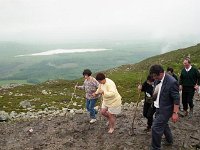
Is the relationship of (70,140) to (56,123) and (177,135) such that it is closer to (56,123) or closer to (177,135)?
(56,123)

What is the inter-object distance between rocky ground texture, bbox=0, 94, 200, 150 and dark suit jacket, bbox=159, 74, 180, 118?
2352mm

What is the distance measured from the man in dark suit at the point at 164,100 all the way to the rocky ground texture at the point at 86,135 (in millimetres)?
1843

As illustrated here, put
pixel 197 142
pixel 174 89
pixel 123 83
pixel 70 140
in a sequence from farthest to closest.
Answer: pixel 123 83 → pixel 70 140 → pixel 197 142 → pixel 174 89

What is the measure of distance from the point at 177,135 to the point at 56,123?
6.78 meters

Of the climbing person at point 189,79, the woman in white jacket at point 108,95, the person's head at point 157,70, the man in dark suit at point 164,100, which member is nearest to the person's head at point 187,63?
the climbing person at point 189,79

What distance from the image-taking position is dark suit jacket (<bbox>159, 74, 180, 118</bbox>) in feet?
41.7

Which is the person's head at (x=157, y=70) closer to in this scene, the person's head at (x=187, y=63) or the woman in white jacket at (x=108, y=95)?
the woman in white jacket at (x=108, y=95)

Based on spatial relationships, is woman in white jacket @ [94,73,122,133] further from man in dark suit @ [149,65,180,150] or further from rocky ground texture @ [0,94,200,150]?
man in dark suit @ [149,65,180,150]

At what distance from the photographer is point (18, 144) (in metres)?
17.3

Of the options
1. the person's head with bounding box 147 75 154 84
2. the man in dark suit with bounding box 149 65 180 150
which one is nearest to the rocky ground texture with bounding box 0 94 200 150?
the man in dark suit with bounding box 149 65 180 150

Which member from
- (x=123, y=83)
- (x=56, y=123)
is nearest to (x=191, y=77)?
(x=56, y=123)

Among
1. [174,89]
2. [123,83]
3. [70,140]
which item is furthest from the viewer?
A: [123,83]

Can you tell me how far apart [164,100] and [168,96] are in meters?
0.22

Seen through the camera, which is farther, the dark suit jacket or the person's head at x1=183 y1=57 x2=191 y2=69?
the person's head at x1=183 y1=57 x2=191 y2=69
